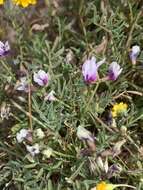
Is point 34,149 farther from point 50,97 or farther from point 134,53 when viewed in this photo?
point 134,53

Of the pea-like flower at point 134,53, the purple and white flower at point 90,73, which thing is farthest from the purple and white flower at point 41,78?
the pea-like flower at point 134,53

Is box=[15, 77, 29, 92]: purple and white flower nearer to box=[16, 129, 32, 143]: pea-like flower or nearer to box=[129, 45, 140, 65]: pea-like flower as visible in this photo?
box=[16, 129, 32, 143]: pea-like flower

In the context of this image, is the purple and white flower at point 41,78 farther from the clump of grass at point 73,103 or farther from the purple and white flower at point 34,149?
the purple and white flower at point 34,149

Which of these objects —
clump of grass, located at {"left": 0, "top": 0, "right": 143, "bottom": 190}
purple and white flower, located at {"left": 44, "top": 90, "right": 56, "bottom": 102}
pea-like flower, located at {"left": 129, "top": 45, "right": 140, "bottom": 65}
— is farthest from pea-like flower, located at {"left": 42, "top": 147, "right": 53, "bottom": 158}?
pea-like flower, located at {"left": 129, "top": 45, "right": 140, "bottom": 65}

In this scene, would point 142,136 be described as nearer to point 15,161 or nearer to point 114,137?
point 114,137

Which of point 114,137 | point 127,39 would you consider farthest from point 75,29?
point 114,137

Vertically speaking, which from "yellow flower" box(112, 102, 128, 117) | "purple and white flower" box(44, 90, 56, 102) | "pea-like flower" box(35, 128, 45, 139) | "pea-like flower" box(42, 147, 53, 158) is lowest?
"pea-like flower" box(42, 147, 53, 158)

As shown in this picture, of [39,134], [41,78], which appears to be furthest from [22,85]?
[39,134]

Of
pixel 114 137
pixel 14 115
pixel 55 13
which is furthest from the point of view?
pixel 55 13
